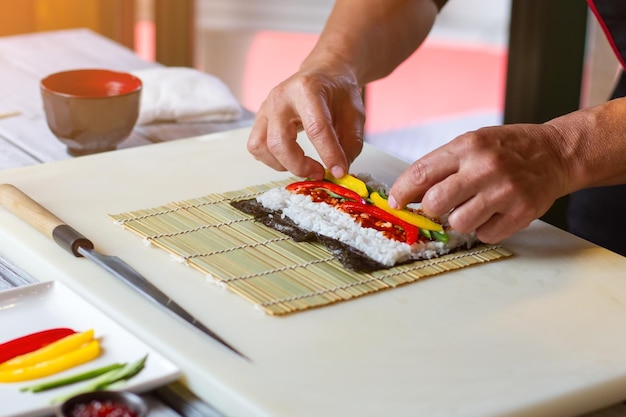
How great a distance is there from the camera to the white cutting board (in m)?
1.03

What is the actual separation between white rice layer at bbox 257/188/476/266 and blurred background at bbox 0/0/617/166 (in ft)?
6.14

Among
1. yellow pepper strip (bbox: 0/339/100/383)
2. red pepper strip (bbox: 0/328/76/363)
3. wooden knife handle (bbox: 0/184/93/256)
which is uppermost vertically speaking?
wooden knife handle (bbox: 0/184/93/256)

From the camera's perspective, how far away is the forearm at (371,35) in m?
1.79

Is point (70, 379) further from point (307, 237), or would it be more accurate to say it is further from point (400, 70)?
point (400, 70)

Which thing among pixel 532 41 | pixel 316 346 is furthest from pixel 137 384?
pixel 532 41

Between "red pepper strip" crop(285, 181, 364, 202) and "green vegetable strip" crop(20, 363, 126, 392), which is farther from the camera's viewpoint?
"red pepper strip" crop(285, 181, 364, 202)

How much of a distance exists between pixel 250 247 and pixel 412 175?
241 millimetres

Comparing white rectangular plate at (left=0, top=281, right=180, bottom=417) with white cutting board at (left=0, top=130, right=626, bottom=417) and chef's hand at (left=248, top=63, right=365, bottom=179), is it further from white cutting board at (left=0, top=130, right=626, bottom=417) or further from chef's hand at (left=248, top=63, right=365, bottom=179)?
chef's hand at (left=248, top=63, right=365, bottom=179)

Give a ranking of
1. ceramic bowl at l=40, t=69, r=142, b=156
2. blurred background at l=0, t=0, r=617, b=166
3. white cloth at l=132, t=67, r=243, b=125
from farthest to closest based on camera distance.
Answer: blurred background at l=0, t=0, r=617, b=166
white cloth at l=132, t=67, r=243, b=125
ceramic bowl at l=40, t=69, r=142, b=156

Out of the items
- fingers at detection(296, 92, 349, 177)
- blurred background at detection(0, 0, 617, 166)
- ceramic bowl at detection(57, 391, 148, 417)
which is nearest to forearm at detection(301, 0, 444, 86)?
fingers at detection(296, 92, 349, 177)

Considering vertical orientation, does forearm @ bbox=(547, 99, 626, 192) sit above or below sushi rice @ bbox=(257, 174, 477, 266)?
above

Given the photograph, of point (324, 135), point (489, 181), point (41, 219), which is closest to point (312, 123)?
point (324, 135)

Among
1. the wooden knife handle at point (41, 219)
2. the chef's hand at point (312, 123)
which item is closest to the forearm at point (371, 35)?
the chef's hand at point (312, 123)

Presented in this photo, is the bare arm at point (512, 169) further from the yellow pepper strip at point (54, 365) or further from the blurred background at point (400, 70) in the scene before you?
the blurred background at point (400, 70)
